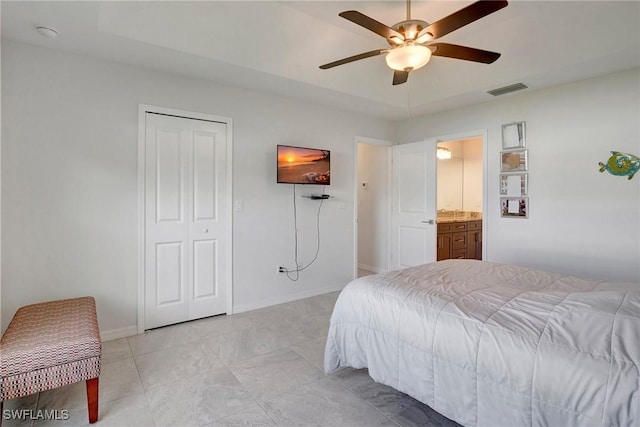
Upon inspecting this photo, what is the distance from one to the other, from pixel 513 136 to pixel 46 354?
4.40 metres

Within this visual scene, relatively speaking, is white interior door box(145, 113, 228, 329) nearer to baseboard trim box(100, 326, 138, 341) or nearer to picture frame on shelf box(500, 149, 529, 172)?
baseboard trim box(100, 326, 138, 341)

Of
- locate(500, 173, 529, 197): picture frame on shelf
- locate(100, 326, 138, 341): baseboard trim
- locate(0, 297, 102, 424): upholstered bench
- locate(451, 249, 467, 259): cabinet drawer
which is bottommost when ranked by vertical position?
locate(100, 326, 138, 341): baseboard trim

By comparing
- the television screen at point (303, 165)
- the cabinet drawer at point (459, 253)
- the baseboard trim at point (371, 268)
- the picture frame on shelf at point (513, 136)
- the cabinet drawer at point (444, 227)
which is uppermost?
the picture frame on shelf at point (513, 136)

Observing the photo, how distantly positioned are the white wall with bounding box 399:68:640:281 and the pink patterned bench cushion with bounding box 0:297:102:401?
12.9ft

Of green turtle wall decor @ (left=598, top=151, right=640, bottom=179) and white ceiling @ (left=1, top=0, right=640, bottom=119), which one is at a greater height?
white ceiling @ (left=1, top=0, right=640, bottom=119)

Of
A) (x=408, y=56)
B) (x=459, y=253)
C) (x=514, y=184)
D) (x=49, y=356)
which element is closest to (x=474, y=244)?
(x=459, y=253)

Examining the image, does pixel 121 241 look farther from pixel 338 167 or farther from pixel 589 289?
pixel 589 289

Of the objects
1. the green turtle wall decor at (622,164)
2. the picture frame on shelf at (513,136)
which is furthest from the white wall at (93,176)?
the green turtle wall decor at (622,164)

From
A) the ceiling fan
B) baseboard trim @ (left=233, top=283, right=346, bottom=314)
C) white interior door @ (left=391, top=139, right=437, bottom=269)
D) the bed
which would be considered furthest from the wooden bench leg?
white interior door @ (left=391, top=139, right=437, bottom=269)

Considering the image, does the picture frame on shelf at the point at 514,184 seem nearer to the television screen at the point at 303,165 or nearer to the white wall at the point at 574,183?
the white wall at the point at 574,183

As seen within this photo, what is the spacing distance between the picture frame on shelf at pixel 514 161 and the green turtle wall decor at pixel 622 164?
2.45 ft

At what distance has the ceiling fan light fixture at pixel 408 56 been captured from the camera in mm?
2018

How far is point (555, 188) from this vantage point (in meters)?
3.34

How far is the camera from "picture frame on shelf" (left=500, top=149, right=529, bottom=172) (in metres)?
3.55
